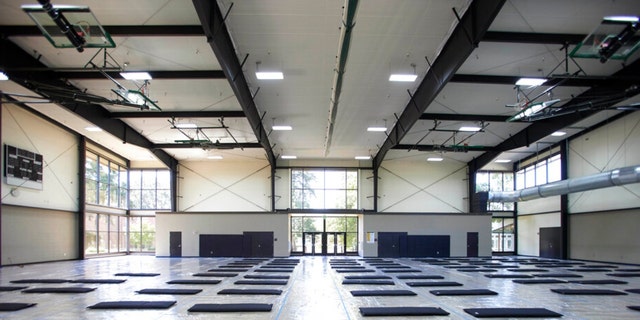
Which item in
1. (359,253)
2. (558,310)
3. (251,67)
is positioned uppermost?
(251,67)

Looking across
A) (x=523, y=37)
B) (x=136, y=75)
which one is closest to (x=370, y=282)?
(x=523, y=37)

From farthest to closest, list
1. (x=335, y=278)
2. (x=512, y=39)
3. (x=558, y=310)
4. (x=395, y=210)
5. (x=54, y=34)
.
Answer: (x=395, y=210)
(x=335, y=278)
(x=512, y=39)
(x=54, y=34)
(x=558, y=310)

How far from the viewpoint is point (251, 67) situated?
55.7 feet

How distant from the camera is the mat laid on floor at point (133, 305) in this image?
9.16 m

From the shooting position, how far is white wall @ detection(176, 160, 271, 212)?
31391 millimetres

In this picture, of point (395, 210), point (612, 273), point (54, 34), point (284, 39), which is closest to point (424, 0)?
point (284, 39)

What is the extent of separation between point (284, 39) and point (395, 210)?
19.3 m

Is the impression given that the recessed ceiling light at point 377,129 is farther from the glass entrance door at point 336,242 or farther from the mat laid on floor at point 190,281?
the mat laid on floor at point 190,281

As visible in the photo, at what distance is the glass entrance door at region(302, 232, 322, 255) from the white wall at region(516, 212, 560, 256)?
561 inches

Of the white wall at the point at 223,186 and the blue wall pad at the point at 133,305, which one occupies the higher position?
the white wall at the point at 223,186

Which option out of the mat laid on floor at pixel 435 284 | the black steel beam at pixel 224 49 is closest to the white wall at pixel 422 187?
the black steel beam at pixel 224 49

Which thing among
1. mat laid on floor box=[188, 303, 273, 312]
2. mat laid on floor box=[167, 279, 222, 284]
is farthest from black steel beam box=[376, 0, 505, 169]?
mat laid on floor box=[167, 279, 222, 284]

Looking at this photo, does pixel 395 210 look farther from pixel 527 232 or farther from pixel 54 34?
pixel 54 34

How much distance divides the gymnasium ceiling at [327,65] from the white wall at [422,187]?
19.1 feet
